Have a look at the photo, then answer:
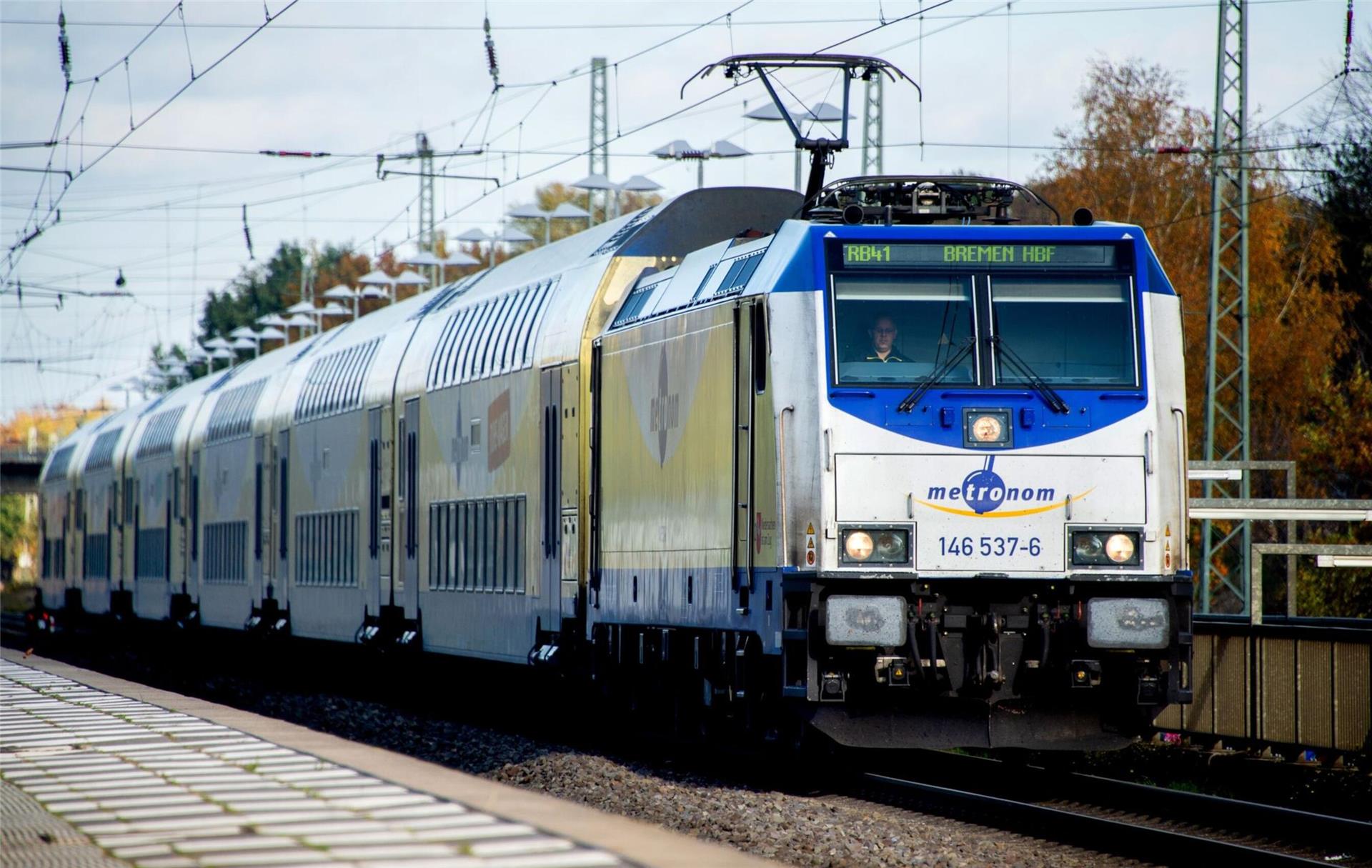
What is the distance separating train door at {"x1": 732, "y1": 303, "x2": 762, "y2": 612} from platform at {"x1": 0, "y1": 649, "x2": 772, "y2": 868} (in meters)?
3.06

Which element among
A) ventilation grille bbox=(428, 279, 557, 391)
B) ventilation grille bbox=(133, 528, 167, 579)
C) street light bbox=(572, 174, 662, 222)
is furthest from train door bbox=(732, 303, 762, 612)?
ventilation grille bbox=(133, 528, 167, 579)

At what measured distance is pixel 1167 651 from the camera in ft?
42.5

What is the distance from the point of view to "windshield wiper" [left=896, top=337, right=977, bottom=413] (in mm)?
12961

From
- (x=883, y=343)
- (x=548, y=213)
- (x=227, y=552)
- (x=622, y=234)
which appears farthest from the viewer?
(x=548, y=213)

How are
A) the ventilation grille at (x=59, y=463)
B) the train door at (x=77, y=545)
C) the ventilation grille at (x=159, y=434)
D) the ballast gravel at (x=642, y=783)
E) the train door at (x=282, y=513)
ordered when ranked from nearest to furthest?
the ballast gravel at (x=642, y=783)
the train door at (x=282, y=513)
the ventilation grille at (x=159, y=434)
the train door at (x=77, y=545)
the ventilation grille at (x=59, y=463)

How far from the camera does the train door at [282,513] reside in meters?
32.3

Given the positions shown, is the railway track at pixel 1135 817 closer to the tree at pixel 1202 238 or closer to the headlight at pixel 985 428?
the headlight at pixel 985 428

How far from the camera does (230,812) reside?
8.71 m

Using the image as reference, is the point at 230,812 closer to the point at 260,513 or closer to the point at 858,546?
the point at 858,546

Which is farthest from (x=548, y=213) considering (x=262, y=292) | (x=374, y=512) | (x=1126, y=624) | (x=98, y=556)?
(x=262, y=292)

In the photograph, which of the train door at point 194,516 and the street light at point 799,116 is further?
the train door at point 194,516

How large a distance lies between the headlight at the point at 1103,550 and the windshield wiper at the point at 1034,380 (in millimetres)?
799

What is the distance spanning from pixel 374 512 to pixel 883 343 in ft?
48.2

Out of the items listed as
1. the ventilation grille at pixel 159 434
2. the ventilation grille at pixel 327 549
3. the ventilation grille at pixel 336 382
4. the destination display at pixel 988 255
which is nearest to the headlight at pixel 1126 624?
the destination display at pixel 988 255
